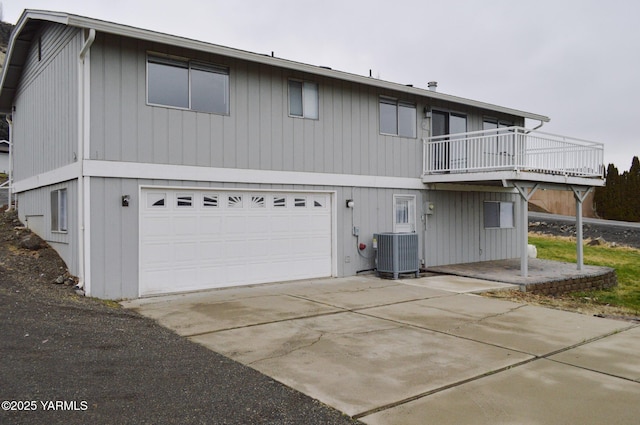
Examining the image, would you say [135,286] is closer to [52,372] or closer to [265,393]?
[52,372]

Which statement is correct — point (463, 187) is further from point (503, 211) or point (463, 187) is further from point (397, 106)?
point (397, 106)

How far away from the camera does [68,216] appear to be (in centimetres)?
948

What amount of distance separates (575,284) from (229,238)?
28.3 feet

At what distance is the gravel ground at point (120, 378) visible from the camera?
3.86 metres

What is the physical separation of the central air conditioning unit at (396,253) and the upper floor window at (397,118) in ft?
9.52

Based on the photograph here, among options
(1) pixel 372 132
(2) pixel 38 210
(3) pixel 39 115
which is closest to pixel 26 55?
(3) pixel 39 115

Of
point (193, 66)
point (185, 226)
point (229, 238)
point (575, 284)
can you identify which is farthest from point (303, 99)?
point (575, 284)

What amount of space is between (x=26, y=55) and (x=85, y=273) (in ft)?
24.7

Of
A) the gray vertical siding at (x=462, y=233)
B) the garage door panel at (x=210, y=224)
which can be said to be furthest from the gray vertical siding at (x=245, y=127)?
the gray vertical siding at (x=462, y=233)

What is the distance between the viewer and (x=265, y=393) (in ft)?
14.5

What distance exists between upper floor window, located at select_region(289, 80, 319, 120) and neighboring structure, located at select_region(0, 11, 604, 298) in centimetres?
3

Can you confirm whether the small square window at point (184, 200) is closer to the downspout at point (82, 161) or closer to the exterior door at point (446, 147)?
the downspout at point (82, 161)

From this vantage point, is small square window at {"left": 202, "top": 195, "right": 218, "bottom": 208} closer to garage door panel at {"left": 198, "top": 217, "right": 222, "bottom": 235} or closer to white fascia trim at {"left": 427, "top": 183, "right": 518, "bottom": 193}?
garage door panel at {"left": 198, "top": 217, "right": 222, "bottom": 235}

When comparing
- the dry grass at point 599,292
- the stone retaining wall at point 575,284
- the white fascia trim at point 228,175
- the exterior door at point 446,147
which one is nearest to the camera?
the white fascia trim at point 228,175
